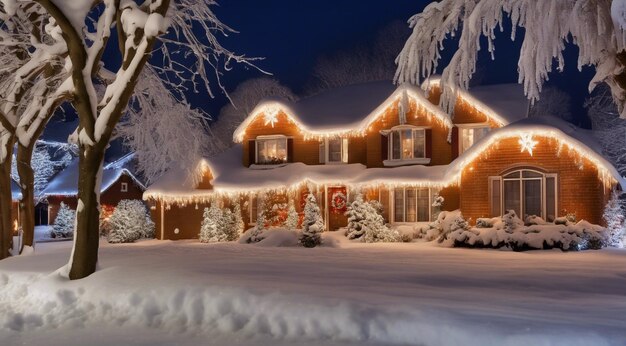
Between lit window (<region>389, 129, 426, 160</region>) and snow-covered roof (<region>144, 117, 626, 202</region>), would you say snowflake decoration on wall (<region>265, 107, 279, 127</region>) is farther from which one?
lit window (<region>389, 129, 426, 160</region>)

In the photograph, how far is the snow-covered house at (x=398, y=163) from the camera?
2506 centimetres

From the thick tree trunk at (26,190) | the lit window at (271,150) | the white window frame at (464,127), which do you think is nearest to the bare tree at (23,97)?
the thick tree trunk at (26,190)

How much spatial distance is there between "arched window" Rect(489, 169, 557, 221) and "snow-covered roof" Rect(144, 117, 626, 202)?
146cm

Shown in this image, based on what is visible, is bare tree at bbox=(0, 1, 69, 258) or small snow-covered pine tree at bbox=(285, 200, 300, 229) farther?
small snow-covered pine tree at bbox=(285, 200, 300, 229)

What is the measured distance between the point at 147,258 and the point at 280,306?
23.4 ft

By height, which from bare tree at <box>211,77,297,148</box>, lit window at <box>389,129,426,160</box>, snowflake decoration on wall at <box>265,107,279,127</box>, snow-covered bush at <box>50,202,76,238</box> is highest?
bare tree at <box>211,77,297,148</box>

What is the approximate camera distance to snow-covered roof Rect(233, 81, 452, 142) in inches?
1169

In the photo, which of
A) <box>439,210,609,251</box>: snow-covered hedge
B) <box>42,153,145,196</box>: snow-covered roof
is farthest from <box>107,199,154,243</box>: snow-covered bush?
<box>439,210,609,251</box>: snow-covered hedge

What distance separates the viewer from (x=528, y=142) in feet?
82.3

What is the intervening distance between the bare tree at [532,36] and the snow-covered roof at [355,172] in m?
15.4

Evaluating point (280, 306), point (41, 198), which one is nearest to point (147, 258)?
point (280, 306)

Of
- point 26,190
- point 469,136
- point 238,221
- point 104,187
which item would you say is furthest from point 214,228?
point 104,187

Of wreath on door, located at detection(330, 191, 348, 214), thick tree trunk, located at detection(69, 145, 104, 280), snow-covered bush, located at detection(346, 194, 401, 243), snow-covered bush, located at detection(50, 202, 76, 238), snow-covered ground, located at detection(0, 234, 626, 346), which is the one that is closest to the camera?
snow-covered ground, located at detection(0, 234, 626, 346)

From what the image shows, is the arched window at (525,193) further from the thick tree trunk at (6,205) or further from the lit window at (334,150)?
the thick tree trunk at (6,205)
